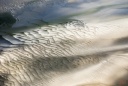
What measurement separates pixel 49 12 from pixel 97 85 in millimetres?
959

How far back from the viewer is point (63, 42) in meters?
1.32

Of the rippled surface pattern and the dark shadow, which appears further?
the dark shadow

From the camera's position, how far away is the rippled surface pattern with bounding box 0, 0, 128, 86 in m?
1.02

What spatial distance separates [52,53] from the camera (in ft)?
4.00

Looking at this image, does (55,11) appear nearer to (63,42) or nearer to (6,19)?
(6,19)

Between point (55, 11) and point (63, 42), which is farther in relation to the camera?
point (55, 11)

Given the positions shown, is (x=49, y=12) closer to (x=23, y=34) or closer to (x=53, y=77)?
(x=23, y=34)

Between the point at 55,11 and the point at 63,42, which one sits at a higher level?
the point at 55,11

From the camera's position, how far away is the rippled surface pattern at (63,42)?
102 centimetres

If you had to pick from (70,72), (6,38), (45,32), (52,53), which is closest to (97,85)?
(70,72)

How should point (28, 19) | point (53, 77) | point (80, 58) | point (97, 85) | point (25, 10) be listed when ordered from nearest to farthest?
point (97, 85) < point (53, 77) < point (80, 58) < point (28, 19) < point (25, 10)

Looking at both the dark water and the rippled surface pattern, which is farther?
the dark water

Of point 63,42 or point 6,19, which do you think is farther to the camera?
point 6,19

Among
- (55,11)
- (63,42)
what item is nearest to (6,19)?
(55,11)
